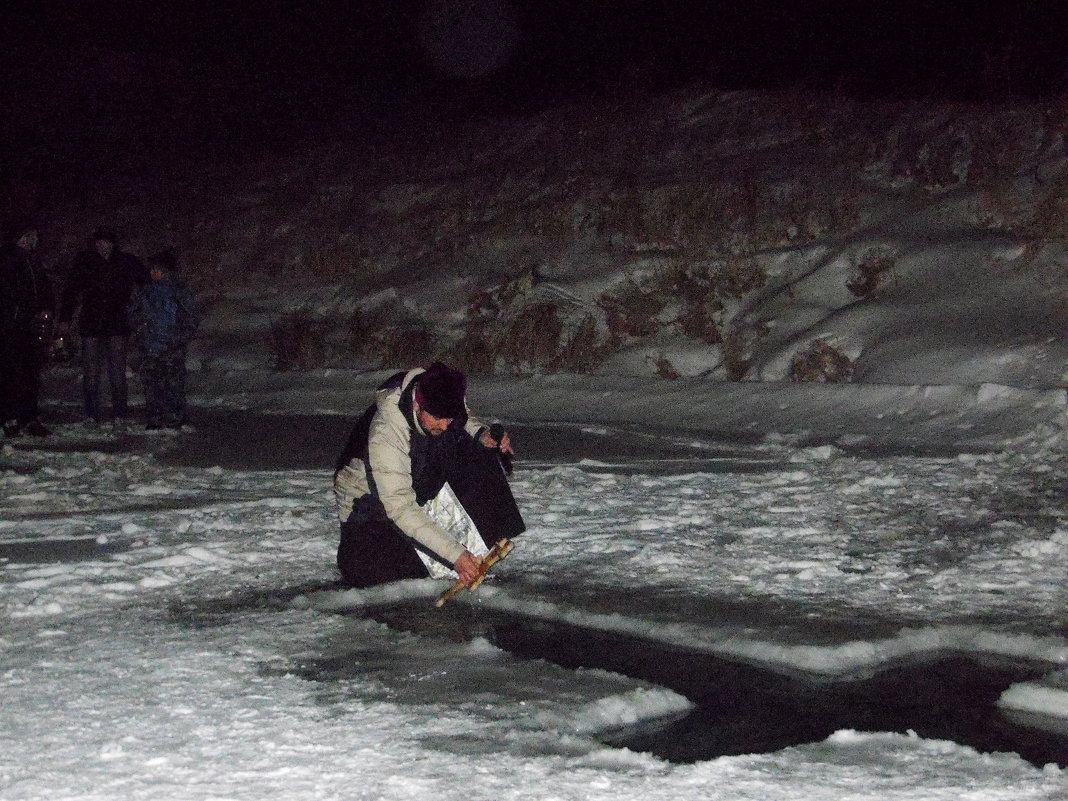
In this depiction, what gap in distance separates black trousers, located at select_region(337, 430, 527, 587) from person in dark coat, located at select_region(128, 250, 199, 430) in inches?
239

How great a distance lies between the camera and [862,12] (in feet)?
78.6

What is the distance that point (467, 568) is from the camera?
212 inches

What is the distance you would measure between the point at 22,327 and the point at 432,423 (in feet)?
21.8

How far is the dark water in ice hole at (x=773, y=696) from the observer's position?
158 inches

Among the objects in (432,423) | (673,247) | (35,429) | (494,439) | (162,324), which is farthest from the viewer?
(673,247)

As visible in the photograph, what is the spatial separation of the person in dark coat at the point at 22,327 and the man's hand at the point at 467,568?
671 centimetres

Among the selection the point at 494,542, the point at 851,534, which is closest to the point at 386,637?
the point at 494,542

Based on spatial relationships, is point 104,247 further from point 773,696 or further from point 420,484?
point 773,696

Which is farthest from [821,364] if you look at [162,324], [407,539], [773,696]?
[773,696]

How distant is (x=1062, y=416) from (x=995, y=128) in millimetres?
8270

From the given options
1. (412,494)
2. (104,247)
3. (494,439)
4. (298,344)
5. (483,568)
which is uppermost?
(104,247)

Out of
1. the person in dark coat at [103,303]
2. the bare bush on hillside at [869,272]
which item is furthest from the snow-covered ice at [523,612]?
the bare bush on hillside at [869,272]

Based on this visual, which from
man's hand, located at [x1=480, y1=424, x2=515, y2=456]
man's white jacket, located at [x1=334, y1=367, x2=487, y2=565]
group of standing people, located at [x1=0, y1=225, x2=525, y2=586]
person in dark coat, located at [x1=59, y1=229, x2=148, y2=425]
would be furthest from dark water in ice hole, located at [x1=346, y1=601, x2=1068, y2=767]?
person in dark coat, located at [x1=59, y1=229, x2=148, y2=425]

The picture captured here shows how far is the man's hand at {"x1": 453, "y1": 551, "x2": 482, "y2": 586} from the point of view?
536 cm
